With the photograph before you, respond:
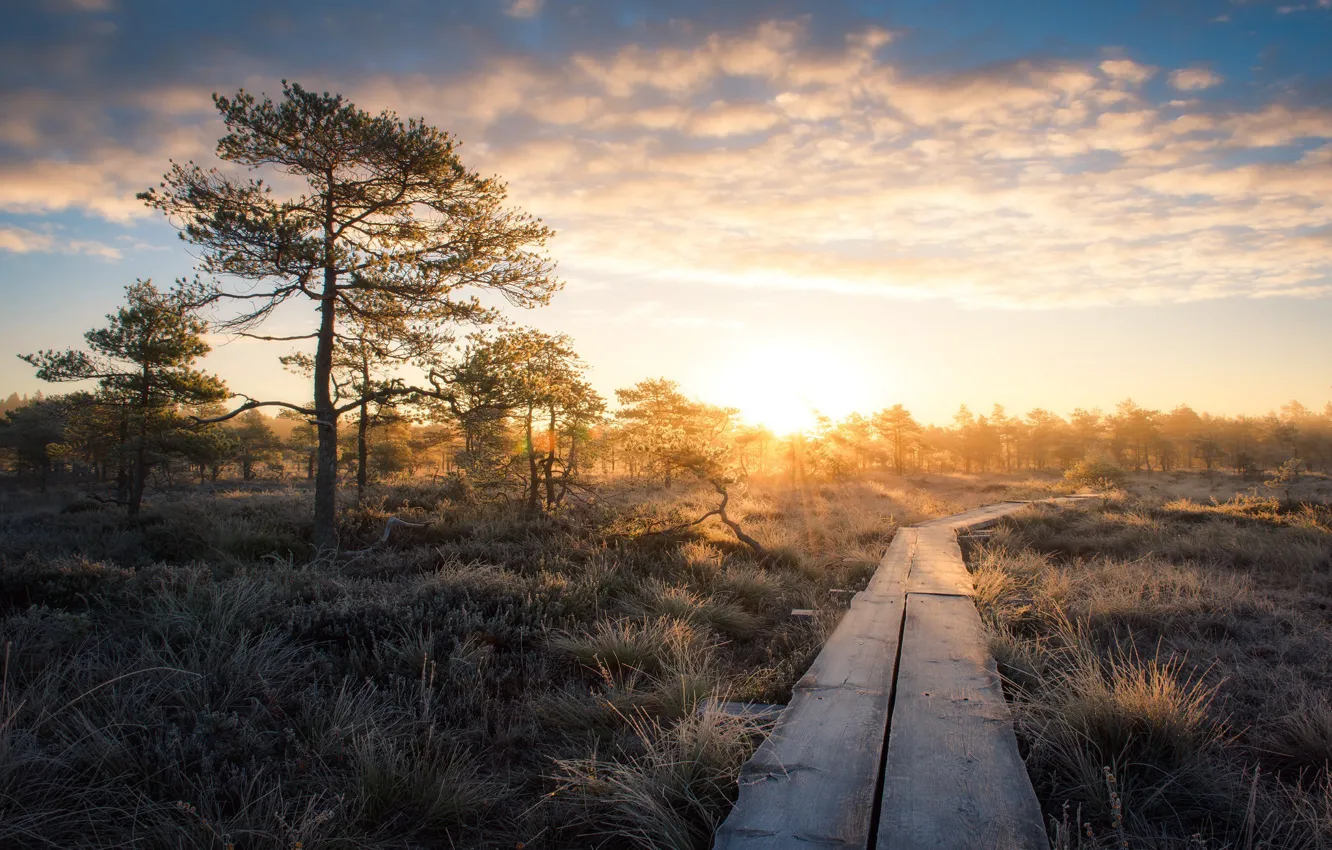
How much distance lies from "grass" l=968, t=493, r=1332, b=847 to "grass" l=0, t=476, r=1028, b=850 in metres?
1.55

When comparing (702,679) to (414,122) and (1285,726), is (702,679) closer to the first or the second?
(1285,726)

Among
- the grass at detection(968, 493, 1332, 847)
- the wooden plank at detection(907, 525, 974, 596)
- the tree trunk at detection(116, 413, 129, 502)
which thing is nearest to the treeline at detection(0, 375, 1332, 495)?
the tree trunk at detection(116, 413, 129, 502)

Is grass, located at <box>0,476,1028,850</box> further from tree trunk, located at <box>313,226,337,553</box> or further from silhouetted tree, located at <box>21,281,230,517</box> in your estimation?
silhouetted tree, located at <box>21,281,230,517</box>

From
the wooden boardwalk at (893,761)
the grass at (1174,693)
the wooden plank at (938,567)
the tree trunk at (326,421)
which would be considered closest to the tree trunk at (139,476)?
the tree trunk at (326,421)

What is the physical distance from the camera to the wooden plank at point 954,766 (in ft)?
7.16

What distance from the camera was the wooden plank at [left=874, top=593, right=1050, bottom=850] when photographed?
2.18 m

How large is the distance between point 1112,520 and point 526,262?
14480mm

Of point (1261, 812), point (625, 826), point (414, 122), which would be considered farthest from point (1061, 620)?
point (414, 122)

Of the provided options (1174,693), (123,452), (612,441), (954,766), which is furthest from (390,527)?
(612,441)

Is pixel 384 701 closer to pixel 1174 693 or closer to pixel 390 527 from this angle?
pixel 1174 693

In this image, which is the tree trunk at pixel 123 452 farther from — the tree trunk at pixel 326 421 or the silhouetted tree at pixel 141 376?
the tree trunk at pixel 326 421

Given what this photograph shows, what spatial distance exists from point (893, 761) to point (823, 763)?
13.1 inches

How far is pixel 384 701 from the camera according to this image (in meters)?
3.95

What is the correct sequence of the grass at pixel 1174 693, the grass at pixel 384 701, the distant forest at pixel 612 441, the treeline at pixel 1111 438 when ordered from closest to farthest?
the grass at pixel 1174 693 < the grass at pixel 384 701 < the distant forest at pixel 612 441 < the treeline at pixel 1111 438
